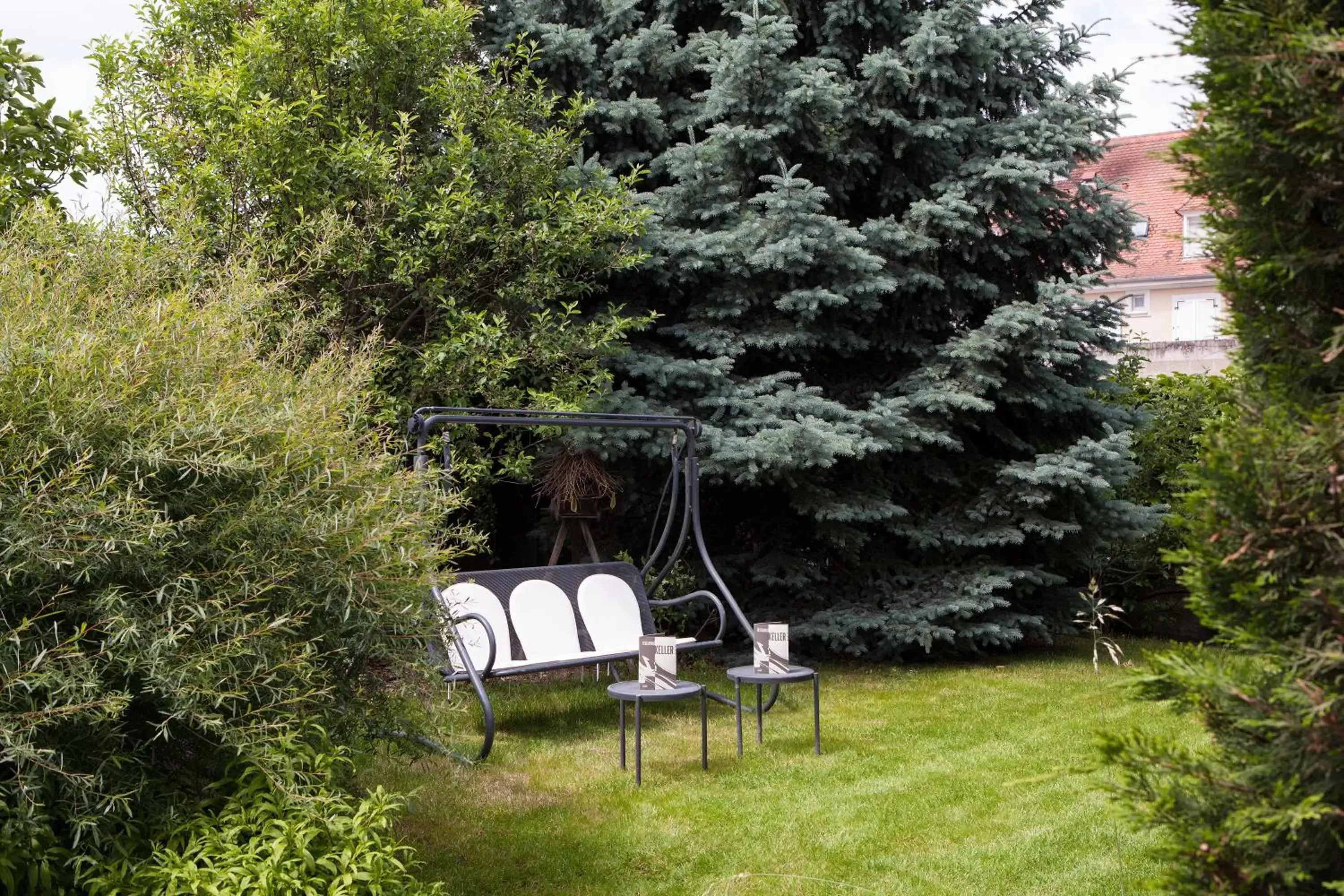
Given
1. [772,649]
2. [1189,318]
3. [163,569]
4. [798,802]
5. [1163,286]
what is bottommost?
[798,802]

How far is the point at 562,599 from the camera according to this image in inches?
249

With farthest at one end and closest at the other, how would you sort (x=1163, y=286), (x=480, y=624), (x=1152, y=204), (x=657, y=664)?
(x=1163, y=286) → (x=1152, y=204) → (x=480, y=624) → (x=657, y=664)

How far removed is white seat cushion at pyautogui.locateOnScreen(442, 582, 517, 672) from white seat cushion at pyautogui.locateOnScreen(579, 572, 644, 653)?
1.77ft

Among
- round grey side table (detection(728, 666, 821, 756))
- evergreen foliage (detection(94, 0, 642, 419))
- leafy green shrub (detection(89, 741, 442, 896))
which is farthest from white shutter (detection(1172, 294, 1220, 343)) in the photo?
leafy green shrub (detection(89, 741, 442, 896))

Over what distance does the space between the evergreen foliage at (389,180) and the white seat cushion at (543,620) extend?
45.7 inches

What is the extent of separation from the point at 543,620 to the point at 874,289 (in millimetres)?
2948

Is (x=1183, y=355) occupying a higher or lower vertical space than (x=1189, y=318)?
lower

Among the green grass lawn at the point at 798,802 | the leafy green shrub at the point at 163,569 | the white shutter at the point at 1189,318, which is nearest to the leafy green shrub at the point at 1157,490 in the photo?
the green grass lawn at the point at 798,802

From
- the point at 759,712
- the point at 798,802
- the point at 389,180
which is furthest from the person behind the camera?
the point at 389,180

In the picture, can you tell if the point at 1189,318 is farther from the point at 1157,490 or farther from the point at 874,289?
the point at 874,289

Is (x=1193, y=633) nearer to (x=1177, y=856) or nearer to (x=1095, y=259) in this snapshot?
(x=1095, y=259)

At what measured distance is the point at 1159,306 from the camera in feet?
84.2

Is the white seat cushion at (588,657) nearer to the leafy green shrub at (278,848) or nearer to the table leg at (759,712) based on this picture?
the table leg at (759,712)

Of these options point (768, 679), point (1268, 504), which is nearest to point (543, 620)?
point (768, 679)
